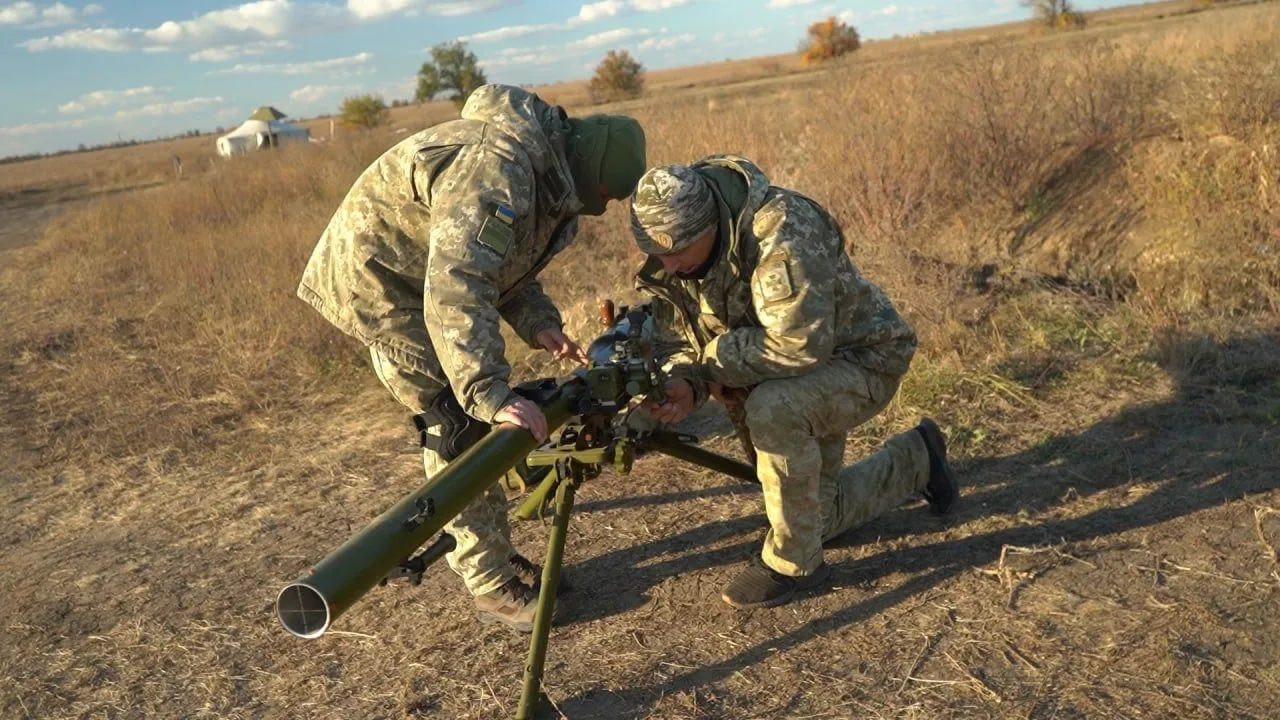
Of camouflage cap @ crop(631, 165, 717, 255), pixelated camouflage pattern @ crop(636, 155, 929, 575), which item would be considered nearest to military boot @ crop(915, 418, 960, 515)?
pixelated camouflage pattern @ crop(636, 155, 929, 575)

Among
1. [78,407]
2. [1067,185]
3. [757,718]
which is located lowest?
A: [757,718]

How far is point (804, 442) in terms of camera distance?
3.34 metres

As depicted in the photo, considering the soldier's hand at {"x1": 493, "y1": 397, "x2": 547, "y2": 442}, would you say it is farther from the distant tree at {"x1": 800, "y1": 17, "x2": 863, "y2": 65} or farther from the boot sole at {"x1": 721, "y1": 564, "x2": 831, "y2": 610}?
the distant tree at {"x1": 800, "y1": 17, "x2": 863, "y2": 65}

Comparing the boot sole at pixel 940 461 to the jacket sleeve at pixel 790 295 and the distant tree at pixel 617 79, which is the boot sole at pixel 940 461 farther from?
the distant tree at pixel 617 79

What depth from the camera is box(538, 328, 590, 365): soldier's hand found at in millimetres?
3643

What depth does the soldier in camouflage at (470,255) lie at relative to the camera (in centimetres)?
285

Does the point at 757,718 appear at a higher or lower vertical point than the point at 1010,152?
lower

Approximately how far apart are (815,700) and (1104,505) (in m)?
1.71

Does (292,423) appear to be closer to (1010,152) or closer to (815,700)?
(815,700)

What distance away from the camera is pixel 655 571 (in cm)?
386

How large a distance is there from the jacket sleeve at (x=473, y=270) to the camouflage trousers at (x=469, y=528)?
1.99 feet

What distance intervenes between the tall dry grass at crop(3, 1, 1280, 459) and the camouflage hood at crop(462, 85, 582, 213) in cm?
261

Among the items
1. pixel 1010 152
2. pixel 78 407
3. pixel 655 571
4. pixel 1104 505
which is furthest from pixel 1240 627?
pixel 78 407

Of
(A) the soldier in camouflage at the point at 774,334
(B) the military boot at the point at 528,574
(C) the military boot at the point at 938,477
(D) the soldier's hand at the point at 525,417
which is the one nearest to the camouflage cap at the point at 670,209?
(A) the soldier in camouflage at the point at 774,334
